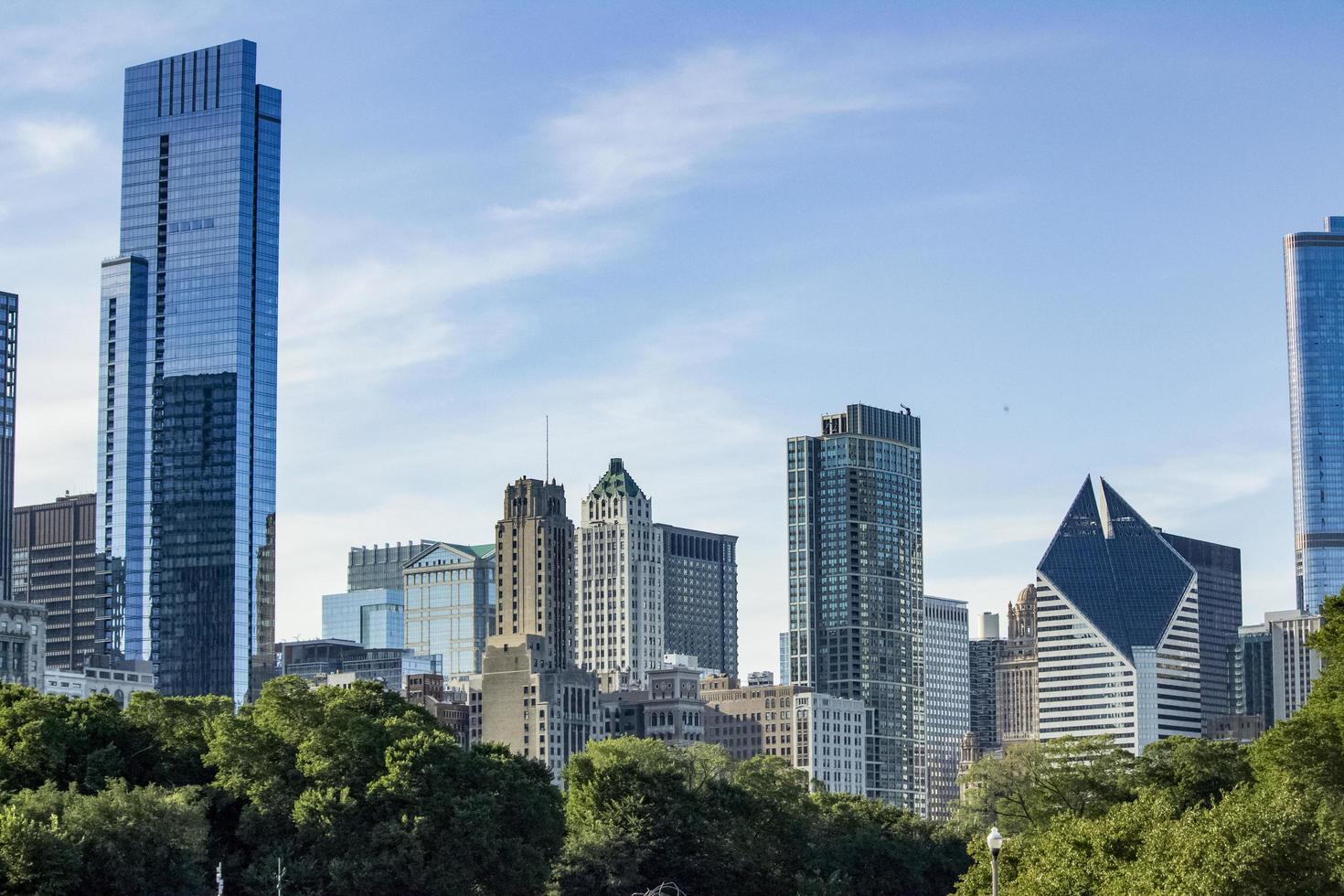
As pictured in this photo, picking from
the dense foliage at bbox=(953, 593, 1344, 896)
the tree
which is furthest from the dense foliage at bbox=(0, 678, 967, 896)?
the tree

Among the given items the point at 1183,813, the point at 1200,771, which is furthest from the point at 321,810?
the point at 1200,771

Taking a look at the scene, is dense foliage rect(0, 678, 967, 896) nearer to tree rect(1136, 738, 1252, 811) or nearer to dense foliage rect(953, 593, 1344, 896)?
dense foliage rect(953, 593, 1344, 896)

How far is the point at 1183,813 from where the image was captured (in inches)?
3974

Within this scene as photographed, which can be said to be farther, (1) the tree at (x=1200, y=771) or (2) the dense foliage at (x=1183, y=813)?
(1) the tree at (x=1200, y=771)

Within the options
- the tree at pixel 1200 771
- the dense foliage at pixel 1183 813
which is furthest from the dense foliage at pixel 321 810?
the tree at pixel 1200 771

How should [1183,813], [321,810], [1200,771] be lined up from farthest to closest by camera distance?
[1200,771] < [321,810] < [1183,813]

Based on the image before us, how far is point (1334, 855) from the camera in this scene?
83250 millimetres

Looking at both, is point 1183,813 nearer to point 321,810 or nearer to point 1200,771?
point 1200,771

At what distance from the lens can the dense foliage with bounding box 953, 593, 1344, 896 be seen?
3081 inches

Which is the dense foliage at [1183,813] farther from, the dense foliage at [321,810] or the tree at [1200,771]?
the dense foliage at [321,810]

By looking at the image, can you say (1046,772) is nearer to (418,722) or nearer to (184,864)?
(418,722)

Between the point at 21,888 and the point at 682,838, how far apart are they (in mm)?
51521

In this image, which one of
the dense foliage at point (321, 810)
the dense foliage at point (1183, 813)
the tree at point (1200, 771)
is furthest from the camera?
the tree at point (1200, 771)

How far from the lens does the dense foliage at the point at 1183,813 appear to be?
257 feet
